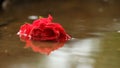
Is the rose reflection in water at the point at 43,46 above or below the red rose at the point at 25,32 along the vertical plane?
below

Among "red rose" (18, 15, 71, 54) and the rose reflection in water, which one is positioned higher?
"red rose" (18, 15, 71, 54)

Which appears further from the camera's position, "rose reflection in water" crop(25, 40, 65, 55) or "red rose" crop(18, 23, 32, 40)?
"red rose" crop(18, 23, 32, 40)

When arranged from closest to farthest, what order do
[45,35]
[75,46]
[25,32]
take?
[75,46]
[45,35]
[25,32]

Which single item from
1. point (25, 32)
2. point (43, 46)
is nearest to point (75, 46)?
point (43, 46)

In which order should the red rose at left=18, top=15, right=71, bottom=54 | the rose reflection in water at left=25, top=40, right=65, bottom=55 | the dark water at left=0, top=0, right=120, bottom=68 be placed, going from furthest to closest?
the red rose at left=18, top=15, right=71, bottom=54 < the rose reflection in water at left=25, top=40, right=65, bottom=55 < the dark water at left=0, top=0, right=120, bottom=68

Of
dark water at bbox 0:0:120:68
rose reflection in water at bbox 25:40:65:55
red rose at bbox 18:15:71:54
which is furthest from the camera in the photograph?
red rose at bbox 18:15:71:54

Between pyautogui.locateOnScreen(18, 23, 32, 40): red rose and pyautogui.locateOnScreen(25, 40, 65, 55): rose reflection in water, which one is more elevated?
pyautogui.locateOnScreen(18, 23, 32, 40): red rose

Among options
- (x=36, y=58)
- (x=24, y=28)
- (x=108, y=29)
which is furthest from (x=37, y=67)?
(x=108, y=29)

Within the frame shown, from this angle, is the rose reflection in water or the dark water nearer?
the dark water

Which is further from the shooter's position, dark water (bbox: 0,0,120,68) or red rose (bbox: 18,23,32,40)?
red rose (bbox: 18,23,32,40)

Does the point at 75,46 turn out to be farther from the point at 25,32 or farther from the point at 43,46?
the point at 25,32

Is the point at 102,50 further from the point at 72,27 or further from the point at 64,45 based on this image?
the point at 72,27
